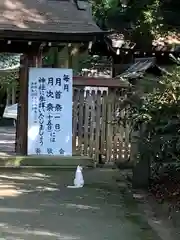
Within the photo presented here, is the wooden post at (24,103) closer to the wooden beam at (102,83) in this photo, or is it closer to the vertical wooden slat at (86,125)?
the wooden beam at (102,83)

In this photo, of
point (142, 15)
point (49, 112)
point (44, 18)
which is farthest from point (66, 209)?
point (142, 15)

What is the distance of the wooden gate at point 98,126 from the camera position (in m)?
12.6

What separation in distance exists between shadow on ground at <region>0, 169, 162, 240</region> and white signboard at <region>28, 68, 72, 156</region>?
4.46ft

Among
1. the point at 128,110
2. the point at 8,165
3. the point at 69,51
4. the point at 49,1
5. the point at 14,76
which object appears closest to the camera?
the point at 128,110

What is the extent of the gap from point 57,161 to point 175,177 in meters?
3.89

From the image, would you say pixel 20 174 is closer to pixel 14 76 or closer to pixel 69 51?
pixel 69 51

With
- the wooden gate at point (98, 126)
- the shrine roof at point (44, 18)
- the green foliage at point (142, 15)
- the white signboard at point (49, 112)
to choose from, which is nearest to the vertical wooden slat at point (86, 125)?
the wooden gate at point (98, 126)

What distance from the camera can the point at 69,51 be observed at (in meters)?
15.1

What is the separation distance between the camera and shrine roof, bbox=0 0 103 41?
11.5m

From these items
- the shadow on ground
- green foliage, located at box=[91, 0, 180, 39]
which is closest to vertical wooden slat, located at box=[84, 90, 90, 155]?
the shadow on ground

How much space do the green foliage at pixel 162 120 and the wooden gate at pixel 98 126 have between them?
3.64m

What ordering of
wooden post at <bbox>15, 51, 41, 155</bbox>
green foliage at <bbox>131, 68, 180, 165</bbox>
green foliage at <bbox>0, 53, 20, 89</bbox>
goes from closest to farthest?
1. green foliage at <bbox>131, 68, 180, 165</bbox>
2. wooden post at <bbox>15, 51, 41, 155</bbox>
3. green foliage at <bbox>0, 53, 20, 89</bbox>

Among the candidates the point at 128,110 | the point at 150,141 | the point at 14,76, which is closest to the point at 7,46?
the point at 128,110

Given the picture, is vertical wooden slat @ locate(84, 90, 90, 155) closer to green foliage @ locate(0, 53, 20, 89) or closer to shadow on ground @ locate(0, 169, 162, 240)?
shadow on ground @ locate(0, 169, 162, 240)
